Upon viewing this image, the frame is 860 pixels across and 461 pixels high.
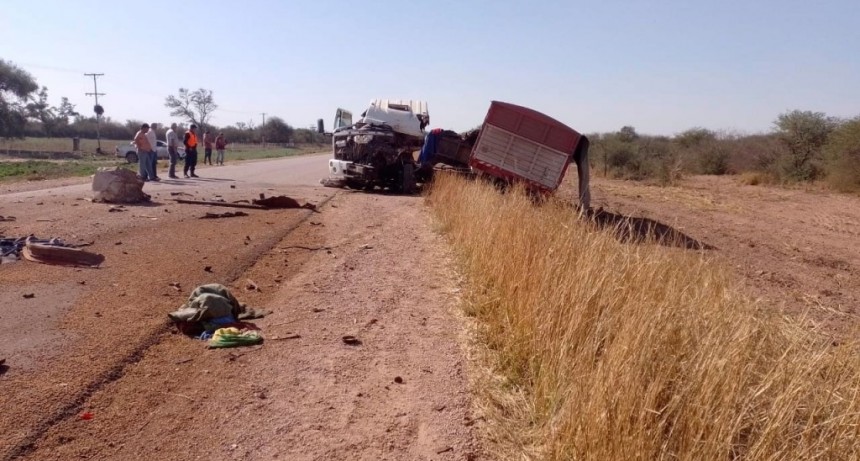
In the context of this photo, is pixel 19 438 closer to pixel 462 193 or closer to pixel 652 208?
pixel 462 193

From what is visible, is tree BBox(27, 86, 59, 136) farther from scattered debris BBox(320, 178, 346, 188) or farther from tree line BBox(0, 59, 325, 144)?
scattered debris BBox(320, 178, 346, 188)

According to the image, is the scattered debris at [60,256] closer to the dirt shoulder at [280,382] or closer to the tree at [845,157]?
the dirt shoulder at [280,382]

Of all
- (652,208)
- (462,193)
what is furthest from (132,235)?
(652,208)

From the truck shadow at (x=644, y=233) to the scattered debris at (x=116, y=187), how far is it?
31.3 ft

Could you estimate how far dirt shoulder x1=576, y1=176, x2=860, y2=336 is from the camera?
8836 mm

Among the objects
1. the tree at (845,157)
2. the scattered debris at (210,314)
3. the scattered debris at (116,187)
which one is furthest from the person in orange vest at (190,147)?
the tree at (845,157)

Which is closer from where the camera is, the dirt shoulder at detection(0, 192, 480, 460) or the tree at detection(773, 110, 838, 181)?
the dirt shoulder at detection(0, 192, 480, 460)

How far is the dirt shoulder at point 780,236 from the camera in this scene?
8.84 m

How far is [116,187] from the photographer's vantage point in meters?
14.1

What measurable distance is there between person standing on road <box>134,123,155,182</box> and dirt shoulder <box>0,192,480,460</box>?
12487 mm

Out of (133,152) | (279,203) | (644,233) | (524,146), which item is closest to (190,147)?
(279,203)

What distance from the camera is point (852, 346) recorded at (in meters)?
4.05

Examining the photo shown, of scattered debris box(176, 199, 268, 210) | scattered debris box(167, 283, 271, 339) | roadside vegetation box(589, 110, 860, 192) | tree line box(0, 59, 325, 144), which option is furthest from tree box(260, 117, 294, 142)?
scattered debris box(167, 283, 271, 339)

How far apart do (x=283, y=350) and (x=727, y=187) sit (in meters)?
31.4
